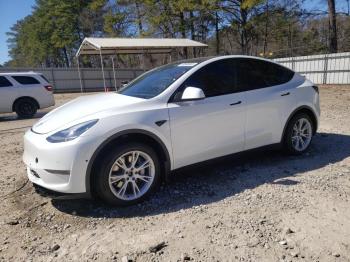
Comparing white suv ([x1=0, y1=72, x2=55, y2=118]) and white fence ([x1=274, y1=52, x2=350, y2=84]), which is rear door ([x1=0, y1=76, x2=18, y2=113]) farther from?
white fence ([x1=274, y1=52, x2=350, y2=84])

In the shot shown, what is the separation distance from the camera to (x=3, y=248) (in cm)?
322

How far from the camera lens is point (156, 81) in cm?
461

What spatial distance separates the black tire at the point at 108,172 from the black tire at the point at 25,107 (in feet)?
34.4

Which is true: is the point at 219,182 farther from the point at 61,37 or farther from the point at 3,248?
the point at 61,37

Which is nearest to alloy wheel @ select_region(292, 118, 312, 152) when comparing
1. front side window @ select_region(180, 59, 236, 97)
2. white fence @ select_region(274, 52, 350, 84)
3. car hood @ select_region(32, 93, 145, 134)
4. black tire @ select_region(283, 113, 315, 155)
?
black tire @ select_region(283, 113, 315, 155)

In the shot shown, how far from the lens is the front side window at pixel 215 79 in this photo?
440 centimetres

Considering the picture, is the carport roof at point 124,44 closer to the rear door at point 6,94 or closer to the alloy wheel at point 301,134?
the rear door at point 6,94

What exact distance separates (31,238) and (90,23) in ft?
142

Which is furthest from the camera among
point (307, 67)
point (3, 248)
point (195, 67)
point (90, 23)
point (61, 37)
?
point (61, 37)

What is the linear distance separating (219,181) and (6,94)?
35.3ft

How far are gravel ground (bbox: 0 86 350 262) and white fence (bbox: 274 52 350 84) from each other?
49.3 feet

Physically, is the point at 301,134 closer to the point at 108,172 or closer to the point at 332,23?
the point at 108,172

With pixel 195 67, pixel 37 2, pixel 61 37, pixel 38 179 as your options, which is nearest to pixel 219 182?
pixel 195 67

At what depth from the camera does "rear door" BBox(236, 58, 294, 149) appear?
15.6ft
